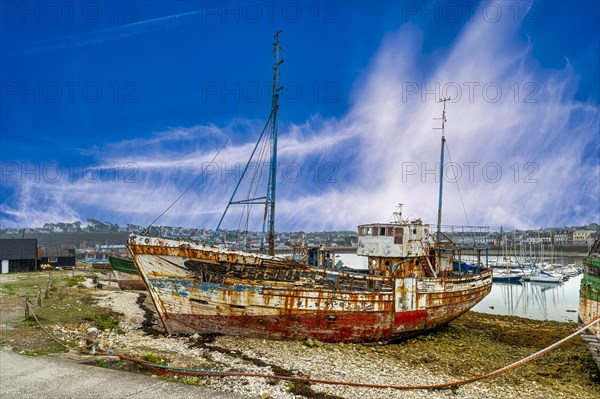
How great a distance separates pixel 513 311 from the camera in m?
31.8

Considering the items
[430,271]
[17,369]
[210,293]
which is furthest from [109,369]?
[430,271]

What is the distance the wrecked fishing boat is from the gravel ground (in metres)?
1.66

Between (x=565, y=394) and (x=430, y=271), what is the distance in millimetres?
8995

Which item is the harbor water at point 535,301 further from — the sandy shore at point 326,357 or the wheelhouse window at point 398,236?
the wheelhouse window at point 398,236

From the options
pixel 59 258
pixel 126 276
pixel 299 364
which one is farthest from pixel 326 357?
pixel 59 258

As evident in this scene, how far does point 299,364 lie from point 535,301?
34.6m

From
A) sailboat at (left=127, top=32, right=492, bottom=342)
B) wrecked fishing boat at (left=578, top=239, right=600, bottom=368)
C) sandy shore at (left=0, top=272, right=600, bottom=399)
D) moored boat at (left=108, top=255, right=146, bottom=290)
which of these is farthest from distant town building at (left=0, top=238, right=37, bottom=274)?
wrecked fishing boat at (left=578, top=239, right=600, bottom=368)

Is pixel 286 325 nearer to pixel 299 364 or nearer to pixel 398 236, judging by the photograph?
pixel 299 364

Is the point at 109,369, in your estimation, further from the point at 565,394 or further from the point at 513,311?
the point at 513,311

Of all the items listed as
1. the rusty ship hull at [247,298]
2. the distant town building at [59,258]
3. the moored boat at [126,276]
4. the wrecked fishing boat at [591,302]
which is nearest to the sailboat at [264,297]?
the rusty ship hull at [247,298]

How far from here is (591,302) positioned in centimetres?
1252

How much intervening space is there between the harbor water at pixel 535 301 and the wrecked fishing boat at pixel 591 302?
60.5 ft

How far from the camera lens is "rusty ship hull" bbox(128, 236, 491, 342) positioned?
15.2m

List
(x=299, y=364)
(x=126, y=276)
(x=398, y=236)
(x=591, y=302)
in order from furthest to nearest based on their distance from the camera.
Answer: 1. (x=126, y=276)
2. (x=398, y=236)
3. (x=299, y=364)
4. (x=591, y=302)
